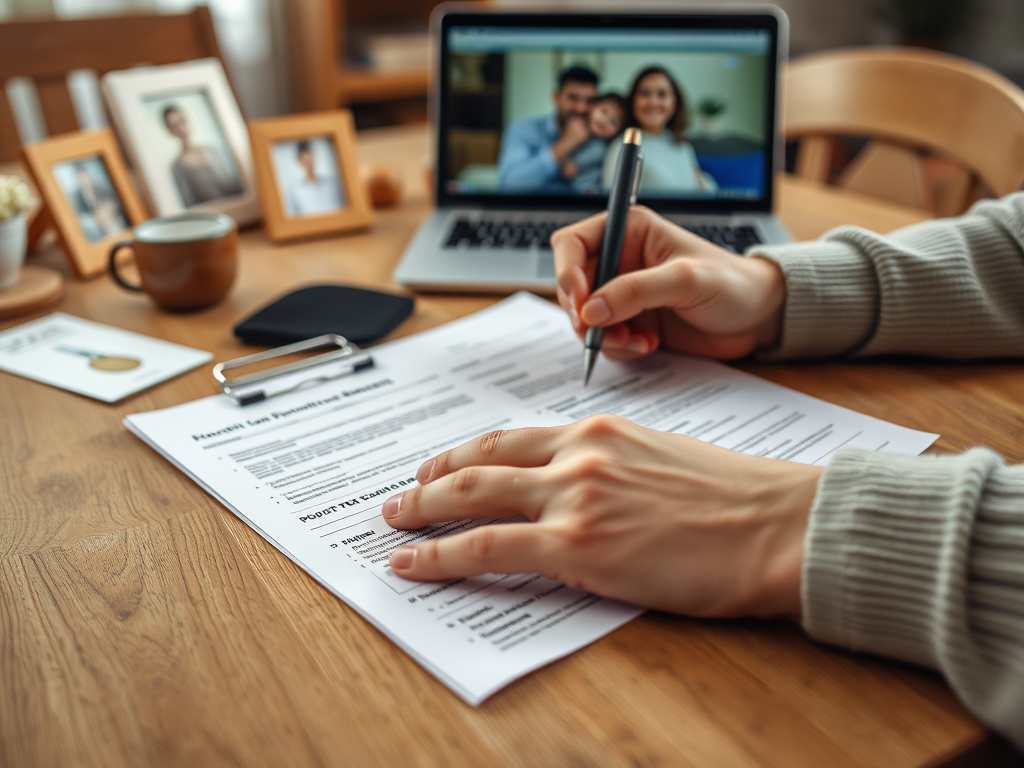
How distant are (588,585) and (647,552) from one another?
1.5 inches

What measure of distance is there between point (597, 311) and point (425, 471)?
0.79ft

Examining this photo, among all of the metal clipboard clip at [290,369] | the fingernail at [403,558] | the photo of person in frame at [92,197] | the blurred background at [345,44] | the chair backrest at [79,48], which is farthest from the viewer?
the blurred background at [345,44]

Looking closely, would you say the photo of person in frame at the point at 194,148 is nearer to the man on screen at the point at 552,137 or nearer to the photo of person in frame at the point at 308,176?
the photo of person in frame at the point at 308,176

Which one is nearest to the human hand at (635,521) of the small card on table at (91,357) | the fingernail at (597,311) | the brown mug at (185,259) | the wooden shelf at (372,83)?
the fingernail at (597,311)

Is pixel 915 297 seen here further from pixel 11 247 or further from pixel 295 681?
pixel 11 247

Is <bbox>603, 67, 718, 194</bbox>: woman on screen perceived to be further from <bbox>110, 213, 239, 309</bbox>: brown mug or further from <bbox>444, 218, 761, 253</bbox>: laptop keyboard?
<bbox>110, 213, 239, 309</bbox>: brown mug

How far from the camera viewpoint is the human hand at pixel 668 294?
725 millimetres

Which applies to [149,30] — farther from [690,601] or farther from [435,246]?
[690,601]

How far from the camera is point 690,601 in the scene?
18.0 inches

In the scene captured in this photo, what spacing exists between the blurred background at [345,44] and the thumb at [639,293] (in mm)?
1975

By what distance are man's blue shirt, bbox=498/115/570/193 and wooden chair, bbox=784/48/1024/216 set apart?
594 millimetres

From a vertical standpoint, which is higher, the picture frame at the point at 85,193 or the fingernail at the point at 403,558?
the picture frame at the point at 85,193

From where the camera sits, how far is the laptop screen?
41.6 inches

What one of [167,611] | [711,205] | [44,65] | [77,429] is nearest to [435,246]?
[711,205]
